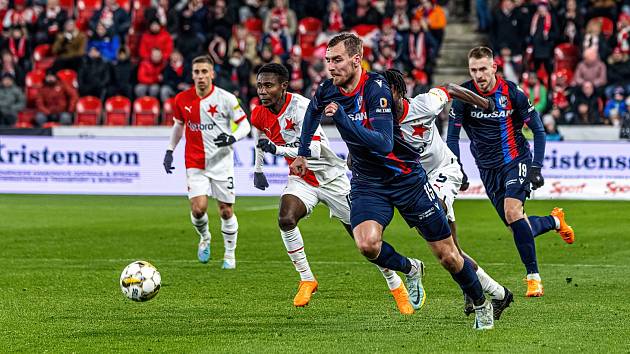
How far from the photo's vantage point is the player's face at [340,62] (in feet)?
28.8

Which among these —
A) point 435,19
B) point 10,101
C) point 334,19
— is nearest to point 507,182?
point 435,19

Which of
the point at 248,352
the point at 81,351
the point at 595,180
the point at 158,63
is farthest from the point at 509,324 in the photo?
the point at 158,63

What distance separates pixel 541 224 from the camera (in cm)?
1255

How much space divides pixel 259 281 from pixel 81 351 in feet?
14.4

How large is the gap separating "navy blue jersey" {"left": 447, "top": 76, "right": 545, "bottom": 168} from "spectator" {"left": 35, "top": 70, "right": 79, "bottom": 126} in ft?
62.2

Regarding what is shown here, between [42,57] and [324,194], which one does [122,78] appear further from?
[324,194]

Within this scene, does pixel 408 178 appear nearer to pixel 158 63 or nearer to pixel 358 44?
pixel 358 44

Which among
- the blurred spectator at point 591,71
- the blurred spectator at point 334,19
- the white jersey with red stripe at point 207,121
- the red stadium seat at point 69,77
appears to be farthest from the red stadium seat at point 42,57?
the white jersey with red stripe at point 207,121

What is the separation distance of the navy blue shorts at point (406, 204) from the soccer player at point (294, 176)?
1869 millimetres

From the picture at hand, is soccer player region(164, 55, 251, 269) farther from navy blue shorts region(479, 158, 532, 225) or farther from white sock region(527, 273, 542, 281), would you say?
→ white sock region(527, 273, 542, 281)

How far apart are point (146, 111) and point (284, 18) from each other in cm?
430

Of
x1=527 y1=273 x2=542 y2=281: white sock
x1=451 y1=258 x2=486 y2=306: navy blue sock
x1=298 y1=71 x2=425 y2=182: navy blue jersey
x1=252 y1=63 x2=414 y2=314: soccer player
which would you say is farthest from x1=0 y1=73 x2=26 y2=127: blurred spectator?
x1=451 y1=258 x2=486 y2=306: navy blue sock

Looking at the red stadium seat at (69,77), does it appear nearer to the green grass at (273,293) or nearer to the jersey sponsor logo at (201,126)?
the green grass at (273,293)

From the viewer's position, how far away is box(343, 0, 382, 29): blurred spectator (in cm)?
3005
